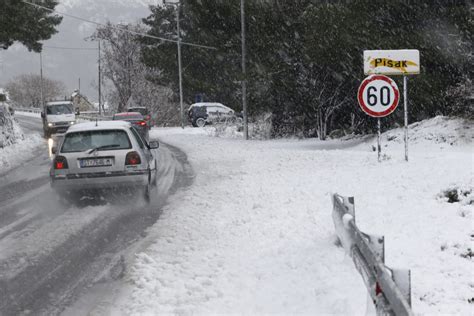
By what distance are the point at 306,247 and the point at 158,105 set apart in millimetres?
52328

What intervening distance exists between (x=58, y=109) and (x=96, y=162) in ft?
80.6

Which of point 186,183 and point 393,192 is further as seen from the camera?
point 186,183

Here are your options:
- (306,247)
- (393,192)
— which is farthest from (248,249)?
(393,192)

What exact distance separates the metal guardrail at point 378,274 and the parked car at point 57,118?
28.7 metres

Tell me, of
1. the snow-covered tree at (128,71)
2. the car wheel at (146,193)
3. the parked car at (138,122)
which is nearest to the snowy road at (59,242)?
the car wheel at (146,193)

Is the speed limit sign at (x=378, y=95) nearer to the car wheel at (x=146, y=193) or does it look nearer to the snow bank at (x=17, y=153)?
the car wheel at (x=146, y=193)

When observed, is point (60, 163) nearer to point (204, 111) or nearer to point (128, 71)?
point (204, 111)

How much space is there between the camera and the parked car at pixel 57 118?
31.7 metres

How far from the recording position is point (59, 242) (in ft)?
23.3

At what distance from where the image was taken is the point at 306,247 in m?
6.46

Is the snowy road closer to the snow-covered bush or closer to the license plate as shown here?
the license plate

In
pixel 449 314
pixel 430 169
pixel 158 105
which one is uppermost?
pixel 158 105

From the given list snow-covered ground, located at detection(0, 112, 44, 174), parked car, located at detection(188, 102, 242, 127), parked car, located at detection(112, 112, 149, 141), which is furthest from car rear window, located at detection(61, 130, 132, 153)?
parked car, located at detection(188, 102, 242, 127)

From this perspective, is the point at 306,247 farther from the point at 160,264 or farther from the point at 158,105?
the point at 158,105
